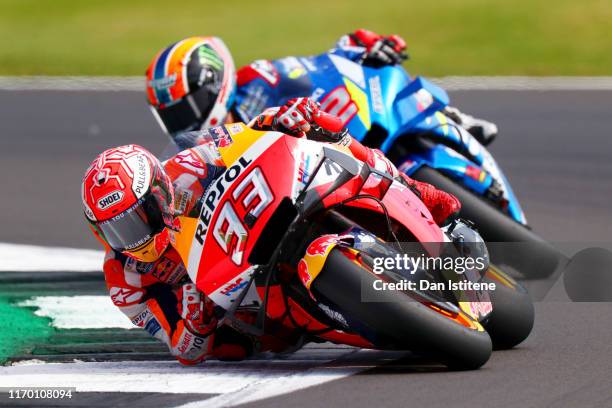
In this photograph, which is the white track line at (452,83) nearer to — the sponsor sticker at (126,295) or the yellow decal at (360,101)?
the yellow decal at (360,101)

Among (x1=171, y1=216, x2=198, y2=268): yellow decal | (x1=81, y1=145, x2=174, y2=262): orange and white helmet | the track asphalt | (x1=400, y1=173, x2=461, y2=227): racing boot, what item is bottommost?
the track asphalt

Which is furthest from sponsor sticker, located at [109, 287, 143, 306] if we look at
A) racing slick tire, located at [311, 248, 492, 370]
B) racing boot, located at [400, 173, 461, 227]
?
racing boot, located at [400, 173, 461, 227]

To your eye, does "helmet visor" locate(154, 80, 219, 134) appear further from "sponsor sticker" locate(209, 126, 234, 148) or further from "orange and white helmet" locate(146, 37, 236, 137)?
"sponsor sticker" locate(209, 126, 234, 148)

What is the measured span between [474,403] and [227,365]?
1.58m

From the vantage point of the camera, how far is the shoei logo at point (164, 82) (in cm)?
887

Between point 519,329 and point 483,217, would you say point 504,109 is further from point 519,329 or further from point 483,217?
point 519,329

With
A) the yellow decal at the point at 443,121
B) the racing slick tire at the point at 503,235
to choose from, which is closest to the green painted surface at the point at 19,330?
the racing slick tire at the point at 503,235

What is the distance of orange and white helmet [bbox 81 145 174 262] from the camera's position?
245 inches

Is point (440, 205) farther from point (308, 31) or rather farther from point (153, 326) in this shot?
point (308, 31)

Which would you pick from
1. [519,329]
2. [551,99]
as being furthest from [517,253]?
[551,99]

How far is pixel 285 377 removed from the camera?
615cm

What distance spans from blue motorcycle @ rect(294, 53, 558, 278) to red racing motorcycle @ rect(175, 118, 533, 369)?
1.86 m

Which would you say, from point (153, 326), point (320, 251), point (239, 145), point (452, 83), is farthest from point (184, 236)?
point (452, 83)

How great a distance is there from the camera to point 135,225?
6.30m
